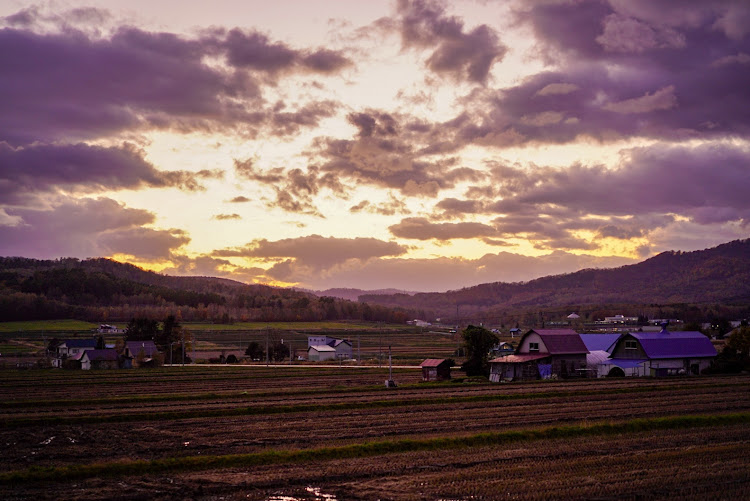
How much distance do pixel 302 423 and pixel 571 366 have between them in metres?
42.8

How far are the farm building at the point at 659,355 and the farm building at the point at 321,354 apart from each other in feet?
201

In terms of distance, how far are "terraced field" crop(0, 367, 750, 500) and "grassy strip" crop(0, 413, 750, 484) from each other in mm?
75

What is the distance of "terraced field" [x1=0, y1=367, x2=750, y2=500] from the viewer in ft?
61.9

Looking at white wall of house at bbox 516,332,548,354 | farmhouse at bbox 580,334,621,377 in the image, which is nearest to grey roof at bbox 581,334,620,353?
farmhouse at bbox 580,334,621,377

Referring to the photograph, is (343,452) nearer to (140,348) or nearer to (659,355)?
(659,355)

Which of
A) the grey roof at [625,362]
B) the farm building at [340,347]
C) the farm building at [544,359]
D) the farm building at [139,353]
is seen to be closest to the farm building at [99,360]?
the farm building at [139,353]

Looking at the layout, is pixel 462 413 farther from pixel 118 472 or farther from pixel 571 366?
pixel 571 366

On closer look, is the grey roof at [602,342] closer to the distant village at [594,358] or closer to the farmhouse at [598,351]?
the farmhouse at [598,351]

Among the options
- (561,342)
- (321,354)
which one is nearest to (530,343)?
(561,342)

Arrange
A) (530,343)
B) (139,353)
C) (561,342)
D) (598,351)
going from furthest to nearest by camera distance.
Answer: (139,353) → (598,351) → (530,343) → (561,342)

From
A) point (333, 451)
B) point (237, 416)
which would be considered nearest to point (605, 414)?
point (333, 451)

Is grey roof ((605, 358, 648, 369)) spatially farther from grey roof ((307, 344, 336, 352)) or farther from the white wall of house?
grey roof ((307, 344, 336, 352))

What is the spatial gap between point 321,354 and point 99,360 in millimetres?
37392

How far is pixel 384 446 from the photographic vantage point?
24.7m
